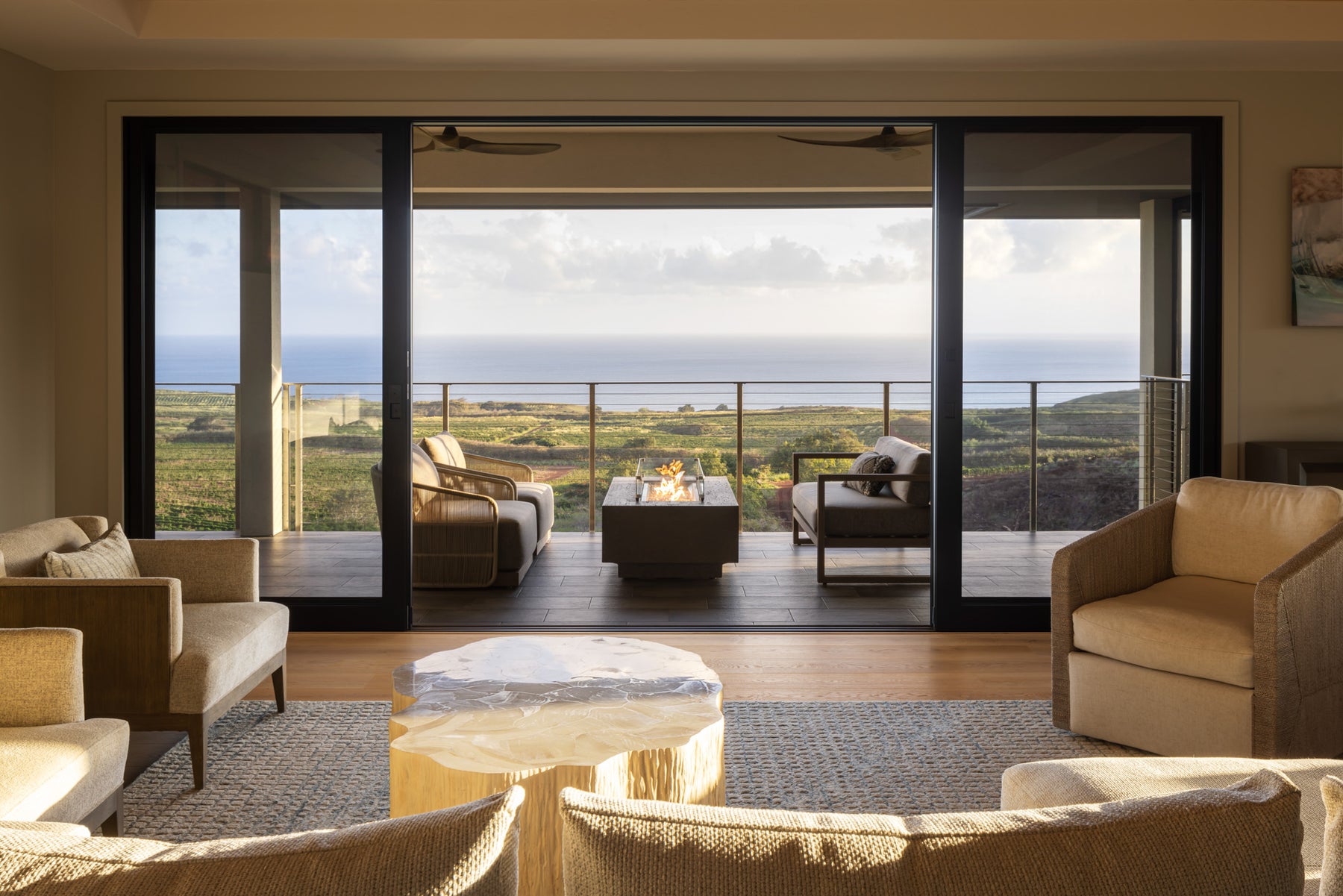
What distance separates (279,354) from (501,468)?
260cm

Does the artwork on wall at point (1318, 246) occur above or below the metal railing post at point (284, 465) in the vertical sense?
above

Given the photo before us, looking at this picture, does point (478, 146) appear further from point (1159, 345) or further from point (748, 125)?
point (1159, 345)

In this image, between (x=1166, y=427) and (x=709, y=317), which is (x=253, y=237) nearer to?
(x=1166, y=427)

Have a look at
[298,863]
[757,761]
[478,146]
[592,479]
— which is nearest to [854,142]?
[478,146]

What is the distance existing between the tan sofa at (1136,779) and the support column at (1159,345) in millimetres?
2865

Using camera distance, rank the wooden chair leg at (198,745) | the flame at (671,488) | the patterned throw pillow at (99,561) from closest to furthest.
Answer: the wooden chair leg at (198,745), the patterned throw pillow at (99,561), the flame at (671,488)

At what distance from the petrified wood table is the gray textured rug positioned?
0.42 metres

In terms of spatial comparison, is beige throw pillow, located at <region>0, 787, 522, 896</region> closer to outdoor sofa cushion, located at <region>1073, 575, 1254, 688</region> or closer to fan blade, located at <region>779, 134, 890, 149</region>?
outdoor sofa cushion, located at <region>1073, 575, 1254, 688</region>

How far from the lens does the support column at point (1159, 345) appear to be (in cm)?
454

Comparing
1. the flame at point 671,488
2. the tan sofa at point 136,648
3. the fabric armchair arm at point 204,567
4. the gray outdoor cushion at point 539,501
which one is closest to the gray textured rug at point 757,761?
the tan sofa at point 136,648

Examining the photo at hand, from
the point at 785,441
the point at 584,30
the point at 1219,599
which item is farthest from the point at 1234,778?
the point at 785,441

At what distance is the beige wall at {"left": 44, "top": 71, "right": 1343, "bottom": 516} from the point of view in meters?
4.35

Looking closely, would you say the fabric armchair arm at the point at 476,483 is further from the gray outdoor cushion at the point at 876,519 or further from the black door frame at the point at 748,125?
the gray outdoor cushion at the point at 876,519

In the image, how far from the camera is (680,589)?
18.0ft
